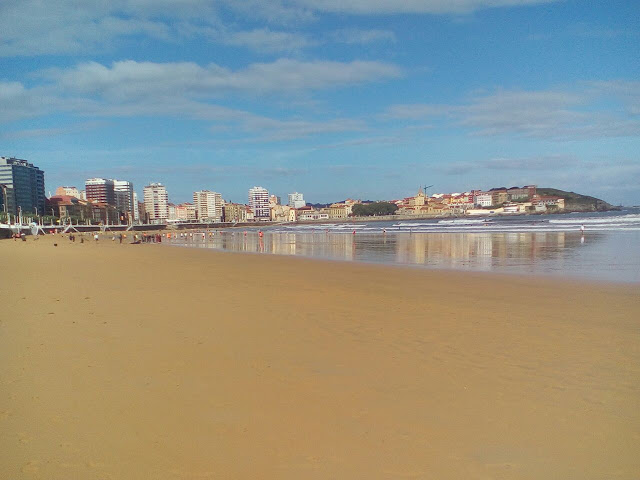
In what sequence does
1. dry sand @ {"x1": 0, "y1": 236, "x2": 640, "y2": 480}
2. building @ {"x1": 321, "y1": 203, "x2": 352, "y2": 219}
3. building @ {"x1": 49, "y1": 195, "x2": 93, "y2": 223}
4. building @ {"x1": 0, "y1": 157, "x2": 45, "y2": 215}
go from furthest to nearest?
building @ {"x1": 321, "y1": 203, "x2": 352, "y2": 219} < building @ {"x1": 49, "y1": 195, "x2": 93, "y2": 223} < building @ {"x1": 0, "y1": 157, "x2": 45, "y2": 215} < dry sand @ {"x1": 0, "y1": 236, "x2": 640, "y2": 480}

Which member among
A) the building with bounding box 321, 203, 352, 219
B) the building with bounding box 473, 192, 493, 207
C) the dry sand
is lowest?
the dry sand

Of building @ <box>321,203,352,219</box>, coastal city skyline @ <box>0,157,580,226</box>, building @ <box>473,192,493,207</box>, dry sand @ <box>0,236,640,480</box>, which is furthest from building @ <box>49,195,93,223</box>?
building @ <box>473,192,493,207</box>

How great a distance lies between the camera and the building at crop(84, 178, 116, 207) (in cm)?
18050

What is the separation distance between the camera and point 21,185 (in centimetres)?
12575

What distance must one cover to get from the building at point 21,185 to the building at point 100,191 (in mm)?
43833

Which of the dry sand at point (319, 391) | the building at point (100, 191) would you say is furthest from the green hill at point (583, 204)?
the building at point (100, 191)

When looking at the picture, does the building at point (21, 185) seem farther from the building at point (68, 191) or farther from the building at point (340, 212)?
the building at point (340, 212)

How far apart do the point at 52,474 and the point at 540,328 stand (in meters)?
5.57

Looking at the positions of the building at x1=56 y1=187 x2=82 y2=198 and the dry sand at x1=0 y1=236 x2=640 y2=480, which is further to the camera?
the building at x1=56 y1=187 x2=82 y2=198

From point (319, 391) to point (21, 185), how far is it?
15342cm

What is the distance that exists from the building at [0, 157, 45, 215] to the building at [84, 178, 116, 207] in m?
43.8

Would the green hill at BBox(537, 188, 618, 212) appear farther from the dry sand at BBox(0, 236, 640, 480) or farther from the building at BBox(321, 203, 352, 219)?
the dry sand at BBox(0, 236, 640, 480)

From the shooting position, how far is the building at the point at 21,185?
120 m

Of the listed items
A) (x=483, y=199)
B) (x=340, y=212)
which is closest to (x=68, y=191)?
(x=340, y=212)
